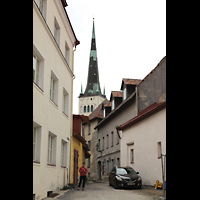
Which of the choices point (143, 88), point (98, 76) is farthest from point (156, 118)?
point (98, 76)

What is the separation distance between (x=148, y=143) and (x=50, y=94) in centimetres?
834

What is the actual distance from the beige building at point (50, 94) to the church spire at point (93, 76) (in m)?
56.8

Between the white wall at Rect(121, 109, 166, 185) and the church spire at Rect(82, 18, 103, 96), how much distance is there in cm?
5296

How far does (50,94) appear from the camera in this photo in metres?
13.5

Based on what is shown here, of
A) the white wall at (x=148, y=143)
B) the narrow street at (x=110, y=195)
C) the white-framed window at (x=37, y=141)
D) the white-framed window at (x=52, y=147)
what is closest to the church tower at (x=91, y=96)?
the white wall at (x=148, y=143)

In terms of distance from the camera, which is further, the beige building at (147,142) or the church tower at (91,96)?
the church tower at (91,96)

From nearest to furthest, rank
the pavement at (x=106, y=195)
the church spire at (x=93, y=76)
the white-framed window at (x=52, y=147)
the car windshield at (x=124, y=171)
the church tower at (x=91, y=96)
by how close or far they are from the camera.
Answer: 1. the pavement at (x=106, y=195)
2. the white-framed window at (x=52, y=147)
3. the car windshield at (x=124, y=171)
4. the church spire at (x=93, y=76)
5. the church tower at (x=91, y=96)

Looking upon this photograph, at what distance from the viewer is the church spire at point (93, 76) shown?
74.5 meters

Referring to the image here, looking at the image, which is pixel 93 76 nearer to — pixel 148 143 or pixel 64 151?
pixel 148 143

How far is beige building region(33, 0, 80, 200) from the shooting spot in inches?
423

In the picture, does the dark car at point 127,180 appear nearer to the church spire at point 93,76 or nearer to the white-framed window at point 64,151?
the white-framed window at point 64,151
